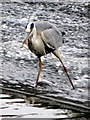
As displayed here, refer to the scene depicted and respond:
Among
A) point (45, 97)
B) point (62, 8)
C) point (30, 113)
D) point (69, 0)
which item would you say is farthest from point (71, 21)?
point (30, 113)

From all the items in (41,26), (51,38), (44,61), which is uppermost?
(41,26)

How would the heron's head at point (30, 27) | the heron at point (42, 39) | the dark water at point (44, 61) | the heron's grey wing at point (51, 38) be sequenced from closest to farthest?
the dark water at point (44, 61) → the heron's head at point (30, 27) → the heron at point (42, 39) → the heron's grey wing at point (51, 38)

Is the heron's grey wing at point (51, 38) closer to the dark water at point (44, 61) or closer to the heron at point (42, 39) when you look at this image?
the heron at point (42, 39)

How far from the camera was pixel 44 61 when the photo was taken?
11.1 m

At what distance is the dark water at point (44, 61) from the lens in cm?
780

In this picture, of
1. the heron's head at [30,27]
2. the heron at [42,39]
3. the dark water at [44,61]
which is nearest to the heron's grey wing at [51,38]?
the heron at [42,39]

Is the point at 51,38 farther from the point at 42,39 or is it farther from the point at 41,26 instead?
the point at 41,26

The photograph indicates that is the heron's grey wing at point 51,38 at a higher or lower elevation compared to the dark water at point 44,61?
higher

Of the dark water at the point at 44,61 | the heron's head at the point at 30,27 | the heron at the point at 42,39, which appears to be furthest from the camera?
the heron at the point at 42,39

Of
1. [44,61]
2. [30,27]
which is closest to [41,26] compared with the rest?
[30,27]

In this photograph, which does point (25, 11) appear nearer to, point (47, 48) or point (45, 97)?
point (47, 48)

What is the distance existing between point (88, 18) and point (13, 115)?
8.57m

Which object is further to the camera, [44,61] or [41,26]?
[44,61]

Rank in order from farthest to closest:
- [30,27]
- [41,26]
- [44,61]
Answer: [44,61] → [41,26] → [30,27]
